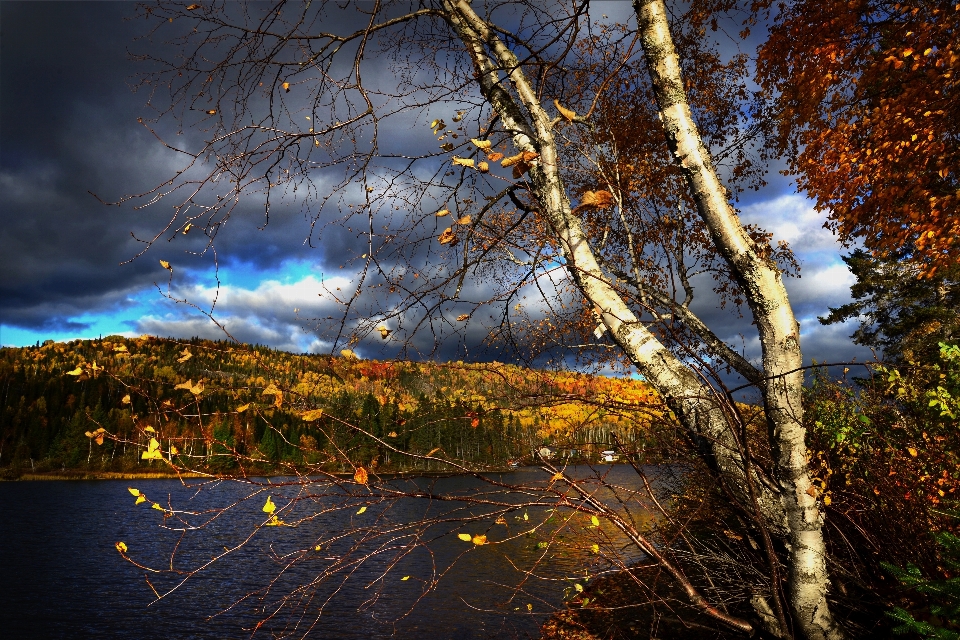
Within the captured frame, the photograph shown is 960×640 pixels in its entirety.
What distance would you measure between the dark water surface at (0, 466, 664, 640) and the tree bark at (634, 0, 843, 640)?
2.88 m

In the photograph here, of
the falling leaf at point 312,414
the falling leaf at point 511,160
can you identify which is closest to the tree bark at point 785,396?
the falling leaf at point 511,160

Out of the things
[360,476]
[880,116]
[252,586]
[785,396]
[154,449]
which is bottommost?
[252,586]

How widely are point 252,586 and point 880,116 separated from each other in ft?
78.5

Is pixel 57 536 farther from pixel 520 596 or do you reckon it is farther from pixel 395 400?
pixel 395 400

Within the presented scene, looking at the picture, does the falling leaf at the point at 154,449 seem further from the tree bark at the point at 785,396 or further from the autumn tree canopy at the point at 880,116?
the autumn tree canopy at the point at 880,116

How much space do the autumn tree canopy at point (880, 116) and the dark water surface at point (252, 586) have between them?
804cm

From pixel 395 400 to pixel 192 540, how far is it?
37716 mm

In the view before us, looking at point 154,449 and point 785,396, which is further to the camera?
point 785,396

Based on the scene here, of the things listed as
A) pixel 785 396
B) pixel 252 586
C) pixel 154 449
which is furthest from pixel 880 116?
pixel 252 586

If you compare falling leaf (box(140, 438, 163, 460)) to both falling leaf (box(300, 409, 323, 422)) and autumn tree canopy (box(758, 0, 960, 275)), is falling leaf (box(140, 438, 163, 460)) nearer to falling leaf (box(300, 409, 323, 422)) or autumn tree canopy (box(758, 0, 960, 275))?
falling leaf (box(300, 409, 323, 422))

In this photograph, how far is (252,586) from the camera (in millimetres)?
23000

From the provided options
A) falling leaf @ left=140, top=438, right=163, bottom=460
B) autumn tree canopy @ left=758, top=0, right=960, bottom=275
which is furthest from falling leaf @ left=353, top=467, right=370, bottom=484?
autumn tree canopy @ left=758, top=0, right=960, bottom=275

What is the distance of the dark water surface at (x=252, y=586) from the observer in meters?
16.0

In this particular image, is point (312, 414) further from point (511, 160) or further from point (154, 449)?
point (511, 160)
